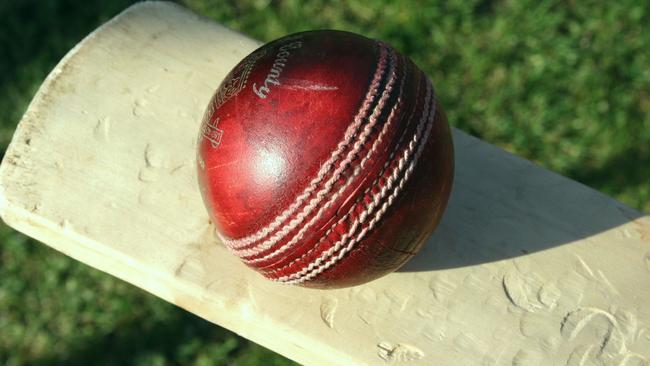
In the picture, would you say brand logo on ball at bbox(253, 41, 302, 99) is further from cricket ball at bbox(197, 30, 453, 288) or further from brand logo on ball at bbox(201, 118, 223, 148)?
brand logo on ball at bbox(201, 118, 223, 148)

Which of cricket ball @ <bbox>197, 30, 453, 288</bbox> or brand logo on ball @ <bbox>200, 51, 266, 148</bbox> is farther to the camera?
brand logo on ball @ <bbox>200, 51, 266, 148</bbox>

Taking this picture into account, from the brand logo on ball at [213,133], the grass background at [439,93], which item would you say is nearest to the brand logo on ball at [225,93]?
the brand logo on ball at [213,133]

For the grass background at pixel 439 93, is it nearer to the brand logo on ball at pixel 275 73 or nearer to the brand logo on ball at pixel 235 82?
the brand logo on ball at pixel 235 82

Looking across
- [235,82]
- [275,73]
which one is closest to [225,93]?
[235,82]

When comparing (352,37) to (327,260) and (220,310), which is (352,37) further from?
(220,310)

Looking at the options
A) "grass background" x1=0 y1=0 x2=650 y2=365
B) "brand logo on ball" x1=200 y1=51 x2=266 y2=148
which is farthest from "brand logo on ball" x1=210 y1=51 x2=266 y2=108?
"grass background" x1=0 y1=0 x2=650 y2=365

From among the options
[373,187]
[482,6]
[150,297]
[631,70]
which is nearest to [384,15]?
[482,6]

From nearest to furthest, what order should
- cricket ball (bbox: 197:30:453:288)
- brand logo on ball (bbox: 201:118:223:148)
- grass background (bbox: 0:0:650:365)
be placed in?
1. cricket ball (bbox: 197:30:453:288)
2. brand logo on ball (bbox: 201:118:223:148)
3. grass background (bbox: 0:0:650:365)
